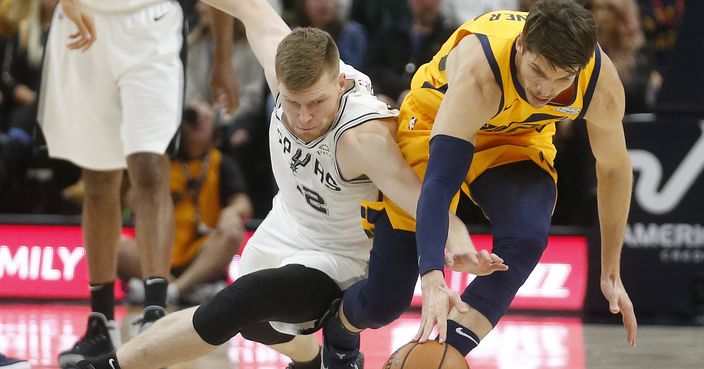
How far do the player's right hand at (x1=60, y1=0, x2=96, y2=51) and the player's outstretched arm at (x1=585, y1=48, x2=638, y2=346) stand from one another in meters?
2.12

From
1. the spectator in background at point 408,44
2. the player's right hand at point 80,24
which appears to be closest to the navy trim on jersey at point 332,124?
the player's right hand at point 80,24

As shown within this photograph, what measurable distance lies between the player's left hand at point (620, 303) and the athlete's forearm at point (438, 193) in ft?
2.63

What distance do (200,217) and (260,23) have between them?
282cm

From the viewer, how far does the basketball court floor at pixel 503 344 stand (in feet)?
17.7

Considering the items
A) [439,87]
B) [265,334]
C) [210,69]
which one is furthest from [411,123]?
[210,69]

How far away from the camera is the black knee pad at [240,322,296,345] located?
4461 mm

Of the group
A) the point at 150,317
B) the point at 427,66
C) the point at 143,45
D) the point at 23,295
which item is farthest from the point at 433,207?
the point at 23,295

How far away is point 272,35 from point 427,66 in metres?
0.58

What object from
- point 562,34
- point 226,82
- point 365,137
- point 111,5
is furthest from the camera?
point 226,82

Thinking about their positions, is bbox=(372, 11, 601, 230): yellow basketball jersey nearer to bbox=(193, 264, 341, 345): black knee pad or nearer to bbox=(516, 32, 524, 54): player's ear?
bbox=(516, 32, 524, 54): player's ear

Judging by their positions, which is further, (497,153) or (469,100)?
(497,153)

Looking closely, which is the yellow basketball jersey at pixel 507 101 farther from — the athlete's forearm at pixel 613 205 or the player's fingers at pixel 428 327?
the player's fingers at pixel 428 327

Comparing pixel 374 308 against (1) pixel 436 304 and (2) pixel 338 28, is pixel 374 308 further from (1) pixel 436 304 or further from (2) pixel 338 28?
(2) pixel 338 28

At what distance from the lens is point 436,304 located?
3.56m
